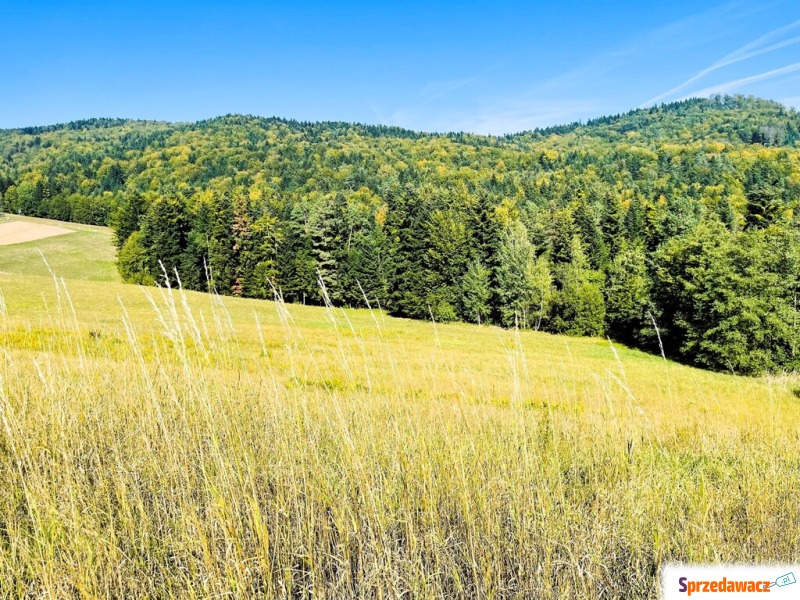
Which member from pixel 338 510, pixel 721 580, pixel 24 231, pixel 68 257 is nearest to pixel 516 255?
pixel 721 580

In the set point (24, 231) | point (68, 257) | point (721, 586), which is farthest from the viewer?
point (24, 231)

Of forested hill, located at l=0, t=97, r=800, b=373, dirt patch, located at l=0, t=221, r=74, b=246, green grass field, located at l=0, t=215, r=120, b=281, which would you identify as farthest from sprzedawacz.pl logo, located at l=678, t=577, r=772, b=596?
dirt patch, located at l=0, t=221, r=74, b=246

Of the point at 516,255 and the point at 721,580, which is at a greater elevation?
the point at 516,255

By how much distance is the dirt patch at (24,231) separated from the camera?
62297mm

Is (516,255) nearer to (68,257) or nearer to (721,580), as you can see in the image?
(721,580)

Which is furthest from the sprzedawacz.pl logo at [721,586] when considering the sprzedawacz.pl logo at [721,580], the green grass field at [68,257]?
the green grass field at [68,257]

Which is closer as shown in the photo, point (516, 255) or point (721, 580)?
point (721, 580)

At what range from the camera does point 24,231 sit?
6769cm

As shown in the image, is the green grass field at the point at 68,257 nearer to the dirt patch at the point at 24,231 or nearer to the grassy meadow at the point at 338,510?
the dirt patch at the point at 24,231

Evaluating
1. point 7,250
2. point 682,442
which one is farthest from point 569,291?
point 7,250

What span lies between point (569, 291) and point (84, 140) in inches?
8656

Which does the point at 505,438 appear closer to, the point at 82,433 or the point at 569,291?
the point at 82,433

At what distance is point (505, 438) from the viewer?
3395 millimetres

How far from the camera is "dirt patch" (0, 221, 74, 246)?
6230 centimetres
